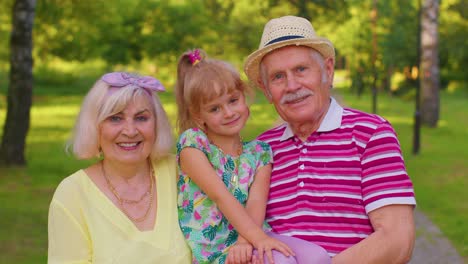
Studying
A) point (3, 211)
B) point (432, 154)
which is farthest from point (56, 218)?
point (432, 154)

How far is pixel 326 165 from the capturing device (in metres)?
3.76

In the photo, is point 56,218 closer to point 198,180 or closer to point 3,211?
point 198,180

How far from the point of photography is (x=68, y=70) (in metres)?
54.0

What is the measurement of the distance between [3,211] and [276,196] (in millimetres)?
7664

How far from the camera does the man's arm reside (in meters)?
3.52

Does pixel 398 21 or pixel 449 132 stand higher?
pixel 398 21

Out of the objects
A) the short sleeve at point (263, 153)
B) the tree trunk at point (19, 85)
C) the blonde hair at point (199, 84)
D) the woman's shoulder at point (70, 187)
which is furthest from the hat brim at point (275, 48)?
the tree trunk at point (19, 85)

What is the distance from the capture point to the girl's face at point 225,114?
3.82 m

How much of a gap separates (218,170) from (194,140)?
0.65ft

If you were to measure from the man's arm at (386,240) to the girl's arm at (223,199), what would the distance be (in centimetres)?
35

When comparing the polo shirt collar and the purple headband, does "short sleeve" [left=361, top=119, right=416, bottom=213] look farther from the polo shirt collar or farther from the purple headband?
the purple headband

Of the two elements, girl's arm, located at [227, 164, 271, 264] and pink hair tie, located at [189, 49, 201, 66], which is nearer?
girl's arm, located at [227, 164, 271, 264]

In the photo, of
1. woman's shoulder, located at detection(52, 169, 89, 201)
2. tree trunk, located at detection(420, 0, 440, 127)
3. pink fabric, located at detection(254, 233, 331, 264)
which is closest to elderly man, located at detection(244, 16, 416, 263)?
pink fabric, located at detection(254, 233, 331, 264)

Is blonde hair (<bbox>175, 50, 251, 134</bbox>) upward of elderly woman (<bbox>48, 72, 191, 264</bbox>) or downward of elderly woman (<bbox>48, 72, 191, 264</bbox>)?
upward
